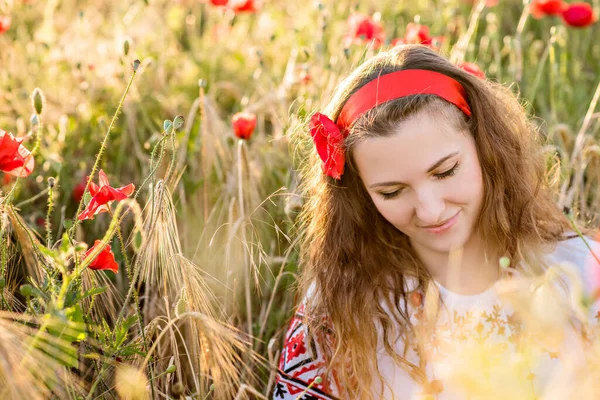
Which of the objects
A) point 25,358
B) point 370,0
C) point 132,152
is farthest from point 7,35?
point 25,358

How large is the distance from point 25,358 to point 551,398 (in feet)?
2.20

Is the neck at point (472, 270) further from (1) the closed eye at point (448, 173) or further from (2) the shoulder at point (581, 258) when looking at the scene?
(1) the closed eye at point (448, 173)

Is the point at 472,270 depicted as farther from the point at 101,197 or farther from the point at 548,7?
the point at 548,7

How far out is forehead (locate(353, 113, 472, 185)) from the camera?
150 centimetres

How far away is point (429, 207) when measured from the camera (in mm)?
1491

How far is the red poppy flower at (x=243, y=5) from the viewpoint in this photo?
2.71m

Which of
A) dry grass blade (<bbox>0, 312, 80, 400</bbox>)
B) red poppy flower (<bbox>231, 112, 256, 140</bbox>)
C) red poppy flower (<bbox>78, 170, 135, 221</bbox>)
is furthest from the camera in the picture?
red poppy flower (<bbox>231, 112, 256, 140</bbox>)

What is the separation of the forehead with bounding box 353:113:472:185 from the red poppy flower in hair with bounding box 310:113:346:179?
0.07 metres

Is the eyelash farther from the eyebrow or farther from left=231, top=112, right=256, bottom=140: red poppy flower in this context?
left=231, top=112, right=256, bottom=140: red poppy flower

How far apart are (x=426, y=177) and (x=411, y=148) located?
0.21ft

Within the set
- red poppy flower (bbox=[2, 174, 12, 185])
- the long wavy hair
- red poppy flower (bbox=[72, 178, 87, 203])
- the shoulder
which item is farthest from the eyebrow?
red poppy flower (bbox=[2, 174, 12, 185])

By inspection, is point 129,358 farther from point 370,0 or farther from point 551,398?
point 370,0

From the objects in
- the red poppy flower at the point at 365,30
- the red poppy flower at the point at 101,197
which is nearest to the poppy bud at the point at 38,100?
the red poppy flower at the point at 101,197

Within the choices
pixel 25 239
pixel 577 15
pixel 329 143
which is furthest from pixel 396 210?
pixel 577 15
